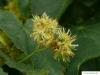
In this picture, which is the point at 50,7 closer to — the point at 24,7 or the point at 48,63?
the point at 24,7

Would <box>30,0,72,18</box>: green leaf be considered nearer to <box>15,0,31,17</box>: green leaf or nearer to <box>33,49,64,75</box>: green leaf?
<box>15,0,31,17</box>: green leaf

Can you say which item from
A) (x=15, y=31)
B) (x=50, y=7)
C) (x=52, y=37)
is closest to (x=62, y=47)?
(x=52, y=37)

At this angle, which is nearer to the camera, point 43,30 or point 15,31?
point 43,30

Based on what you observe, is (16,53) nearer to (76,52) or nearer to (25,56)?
(25,56)

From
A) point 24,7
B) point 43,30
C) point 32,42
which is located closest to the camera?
point 43,30

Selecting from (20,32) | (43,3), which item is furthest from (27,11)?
(20,32)

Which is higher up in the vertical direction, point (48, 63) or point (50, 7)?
point (50, 7)

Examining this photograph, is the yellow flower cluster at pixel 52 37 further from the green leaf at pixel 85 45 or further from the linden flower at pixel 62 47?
the green leaf at pixel 85 45
